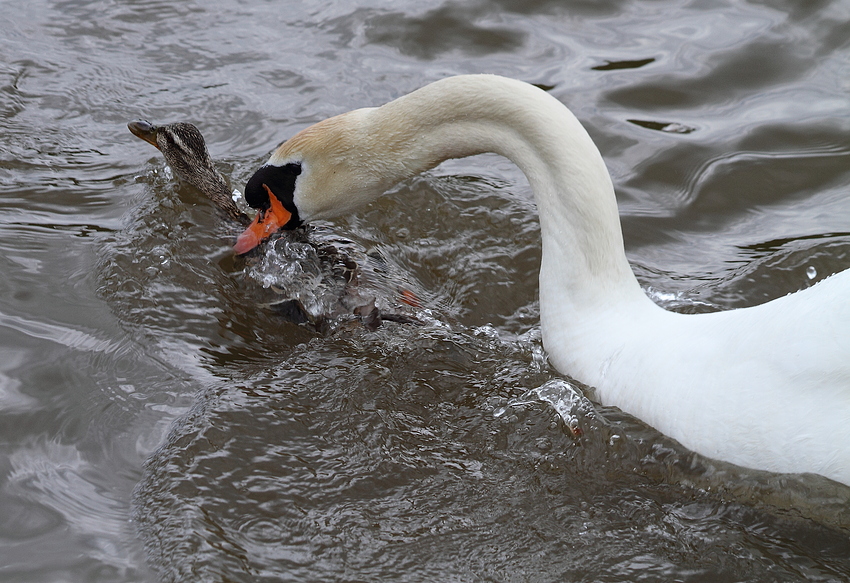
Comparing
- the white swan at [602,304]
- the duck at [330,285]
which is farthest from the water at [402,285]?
the white swan at [602,304]

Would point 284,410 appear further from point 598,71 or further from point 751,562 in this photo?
point 598,71

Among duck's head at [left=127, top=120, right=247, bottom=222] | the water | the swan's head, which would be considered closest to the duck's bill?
duck's head at [left=127, top=120, right=247, bottom=222]

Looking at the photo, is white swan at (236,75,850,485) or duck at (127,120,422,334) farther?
duck at (127,120,422,334)

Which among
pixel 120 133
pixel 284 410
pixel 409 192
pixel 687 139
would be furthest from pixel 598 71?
pixel 284 410

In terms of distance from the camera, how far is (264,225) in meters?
4.37

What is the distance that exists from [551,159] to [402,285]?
119cm

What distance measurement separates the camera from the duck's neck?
12.0 feet

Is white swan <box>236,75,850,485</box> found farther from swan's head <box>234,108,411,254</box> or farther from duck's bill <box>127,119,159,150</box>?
duck's bill <box>127,119,159,150</box>

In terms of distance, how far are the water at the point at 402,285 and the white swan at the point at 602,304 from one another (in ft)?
0.61

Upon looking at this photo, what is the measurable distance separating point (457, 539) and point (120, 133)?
3989mm

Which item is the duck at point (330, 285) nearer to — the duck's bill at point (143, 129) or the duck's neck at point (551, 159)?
the duck's neck at point (551, 159)

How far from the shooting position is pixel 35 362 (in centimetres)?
406

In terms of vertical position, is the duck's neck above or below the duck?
above

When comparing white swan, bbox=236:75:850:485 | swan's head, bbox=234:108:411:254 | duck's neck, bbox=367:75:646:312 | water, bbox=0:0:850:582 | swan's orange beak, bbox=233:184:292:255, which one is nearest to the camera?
white swan, bbox=236:75:850:485
